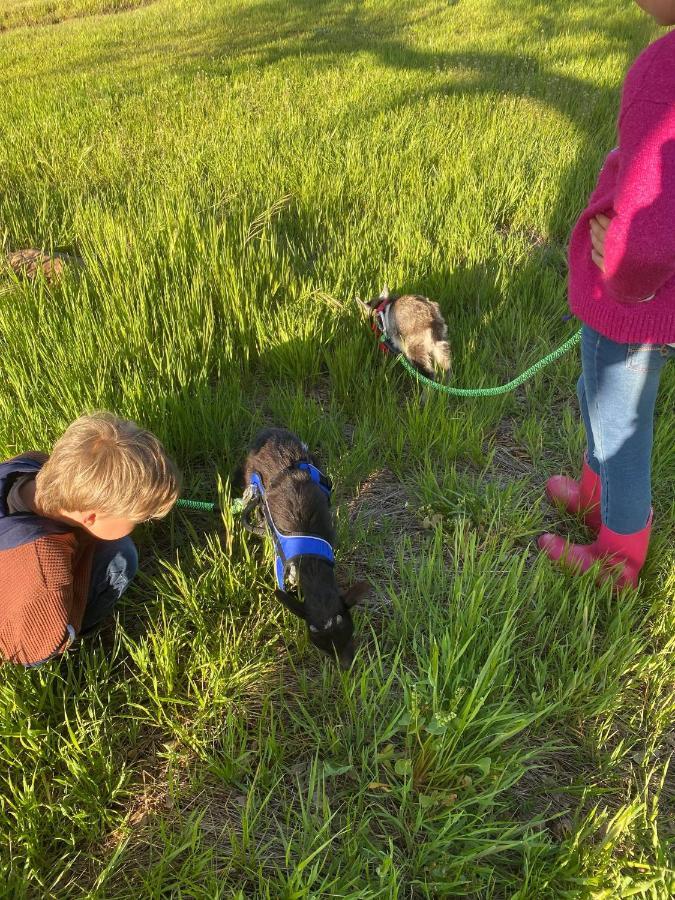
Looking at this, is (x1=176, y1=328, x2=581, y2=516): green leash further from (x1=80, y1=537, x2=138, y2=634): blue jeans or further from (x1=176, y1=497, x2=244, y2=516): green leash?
(x1=80, y1=537, x2=138, y2=634): blue jeans

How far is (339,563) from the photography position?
2.07 m

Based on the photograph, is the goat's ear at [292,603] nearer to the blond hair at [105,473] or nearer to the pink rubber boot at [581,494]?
the blond hair at [105,473]

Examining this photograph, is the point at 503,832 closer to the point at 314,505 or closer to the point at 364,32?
the point at 314,505

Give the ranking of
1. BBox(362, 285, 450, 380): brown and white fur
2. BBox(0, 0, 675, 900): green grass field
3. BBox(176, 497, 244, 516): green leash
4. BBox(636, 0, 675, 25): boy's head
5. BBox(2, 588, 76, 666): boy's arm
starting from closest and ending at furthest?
1. BBox(636, 0, 675, 25): boy's head
2. BBox(0, 0, 675, 900): green grass field
3. BBox(2, 588, 76, 666): boy's arm
4. BBox(176, 497, 244, 516): green leash
5. BBox(362, 285, 450, 380): brown and white fur

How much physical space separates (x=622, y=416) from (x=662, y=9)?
952 millimetres

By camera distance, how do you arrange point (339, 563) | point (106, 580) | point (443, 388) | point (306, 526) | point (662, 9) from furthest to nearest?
point (443, 388)
point (339, 563)
point (306, 526)
point (106, 580)
point (662, 9)

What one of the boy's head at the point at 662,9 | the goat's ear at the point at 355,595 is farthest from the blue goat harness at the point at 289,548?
the boy's head at the point at 662,9

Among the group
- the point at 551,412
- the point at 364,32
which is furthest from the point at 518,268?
the point at 364,32

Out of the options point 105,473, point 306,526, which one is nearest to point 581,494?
point 306,526

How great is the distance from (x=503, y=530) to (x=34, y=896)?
172cm

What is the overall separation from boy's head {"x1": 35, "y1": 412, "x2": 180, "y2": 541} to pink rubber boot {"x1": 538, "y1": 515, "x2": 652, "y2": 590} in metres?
1.27

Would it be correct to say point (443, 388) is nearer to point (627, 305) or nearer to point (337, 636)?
point (627, 305)

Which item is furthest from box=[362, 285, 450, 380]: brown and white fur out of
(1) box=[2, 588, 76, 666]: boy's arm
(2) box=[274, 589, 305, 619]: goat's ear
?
(1) box=[2, 588, 76, 666]: boy's arm

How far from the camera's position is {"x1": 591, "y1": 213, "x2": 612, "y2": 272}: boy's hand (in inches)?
53.5
